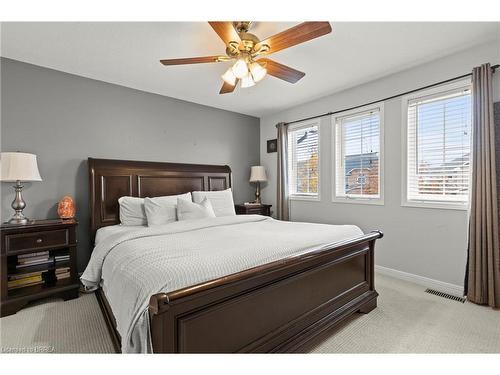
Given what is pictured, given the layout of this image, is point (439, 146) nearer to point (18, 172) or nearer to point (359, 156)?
point (359, 156)

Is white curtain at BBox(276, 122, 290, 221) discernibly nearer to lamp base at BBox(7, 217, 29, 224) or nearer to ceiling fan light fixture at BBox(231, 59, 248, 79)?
ceiling fan light fixture at BBox(231, 59, 248, 79)

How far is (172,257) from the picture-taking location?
151 centimetres

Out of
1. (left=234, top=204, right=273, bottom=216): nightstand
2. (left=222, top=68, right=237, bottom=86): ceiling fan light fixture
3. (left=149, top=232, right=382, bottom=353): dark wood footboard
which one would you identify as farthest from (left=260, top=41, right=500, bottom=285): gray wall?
(left=222, top=68, right=237, bottom=86): ceiling fan light fixture

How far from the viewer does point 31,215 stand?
9.05ft

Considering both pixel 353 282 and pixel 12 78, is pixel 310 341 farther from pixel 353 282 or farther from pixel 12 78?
pixel 12 78

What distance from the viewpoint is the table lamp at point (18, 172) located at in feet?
7.77

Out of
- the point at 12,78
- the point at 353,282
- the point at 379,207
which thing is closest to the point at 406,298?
the point at 353,282

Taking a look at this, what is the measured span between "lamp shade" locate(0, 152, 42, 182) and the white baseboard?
4.15 metres

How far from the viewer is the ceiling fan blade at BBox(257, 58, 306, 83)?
2129mm

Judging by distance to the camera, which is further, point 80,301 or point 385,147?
point 385,147

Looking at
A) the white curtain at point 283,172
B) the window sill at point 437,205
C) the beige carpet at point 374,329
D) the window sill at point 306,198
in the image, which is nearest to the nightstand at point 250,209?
the white curtain at point 283,172

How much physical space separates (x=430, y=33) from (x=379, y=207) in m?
1.94

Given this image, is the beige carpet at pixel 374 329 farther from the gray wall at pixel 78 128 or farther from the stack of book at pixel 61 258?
the gray wall at pixel 78 128

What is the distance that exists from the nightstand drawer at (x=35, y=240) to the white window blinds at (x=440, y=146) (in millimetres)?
3870
